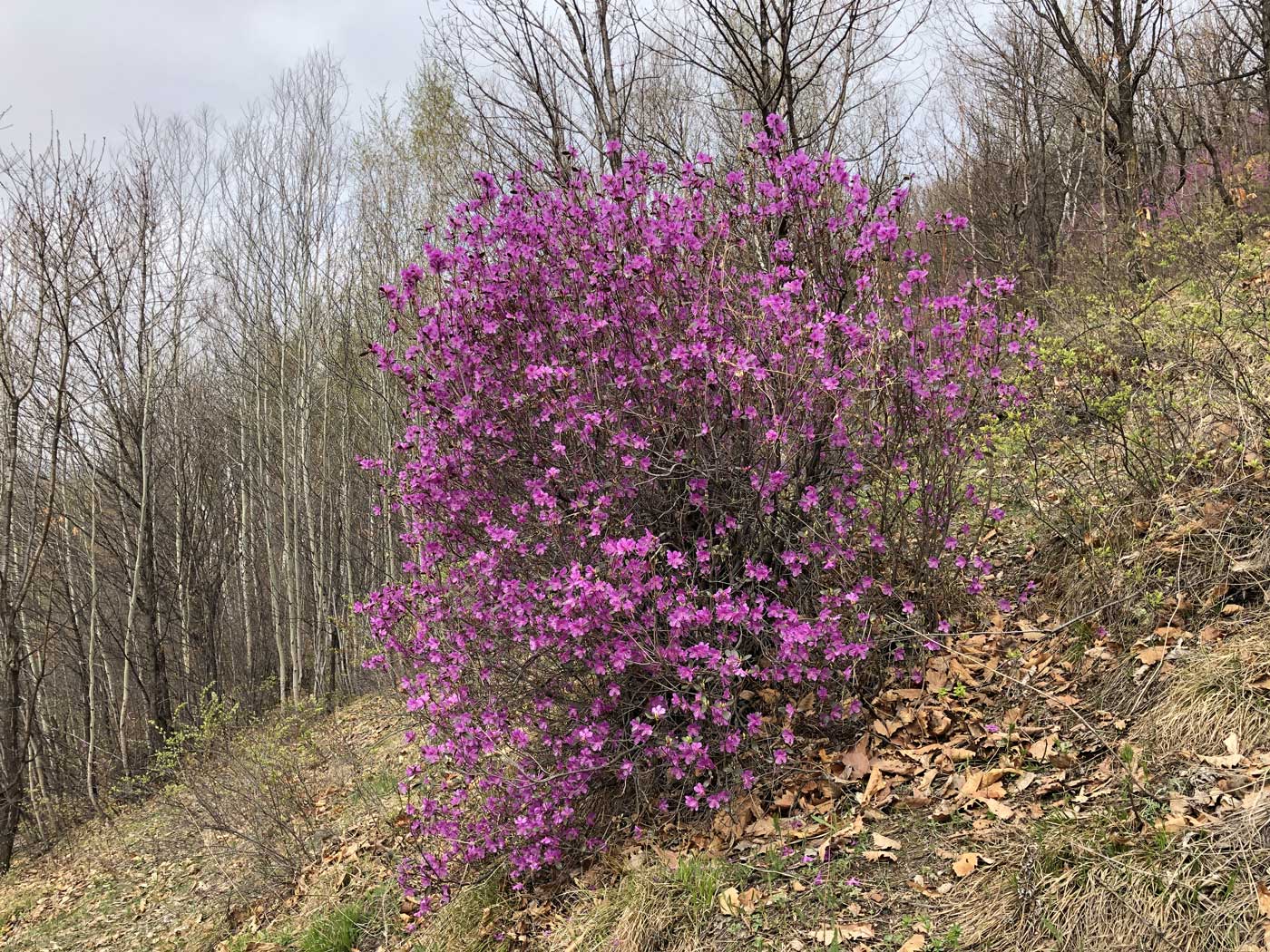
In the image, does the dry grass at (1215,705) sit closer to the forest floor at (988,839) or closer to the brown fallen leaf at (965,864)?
the forest floor at (988,839)

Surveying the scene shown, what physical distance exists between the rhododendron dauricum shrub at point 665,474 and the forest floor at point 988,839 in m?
0.23

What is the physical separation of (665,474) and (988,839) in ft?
5.23

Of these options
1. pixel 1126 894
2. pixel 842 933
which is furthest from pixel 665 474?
pixel 1126 894

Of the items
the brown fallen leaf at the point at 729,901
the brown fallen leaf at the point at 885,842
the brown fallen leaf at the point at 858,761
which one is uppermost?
the brown fallen leaf at the point at 858,761

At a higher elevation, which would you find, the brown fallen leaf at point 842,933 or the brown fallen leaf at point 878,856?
the brown fallen leaf at point 878,856

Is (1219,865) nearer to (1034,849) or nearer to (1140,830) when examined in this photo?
(1140,830)

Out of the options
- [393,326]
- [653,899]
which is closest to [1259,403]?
[653,899]

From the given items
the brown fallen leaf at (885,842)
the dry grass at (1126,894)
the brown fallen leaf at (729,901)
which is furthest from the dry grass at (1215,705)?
the brown fallen leaf at (729,901)

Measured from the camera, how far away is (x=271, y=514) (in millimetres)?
14602

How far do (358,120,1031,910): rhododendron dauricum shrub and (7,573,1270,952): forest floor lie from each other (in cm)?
23

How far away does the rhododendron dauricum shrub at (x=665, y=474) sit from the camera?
2967 mm

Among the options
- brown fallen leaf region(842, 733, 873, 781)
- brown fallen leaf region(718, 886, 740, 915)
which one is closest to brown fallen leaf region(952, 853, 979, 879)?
brown fallen leaf region(842, 733, 873, 781)

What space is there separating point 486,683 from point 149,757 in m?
10.4

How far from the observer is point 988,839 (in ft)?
7.97
